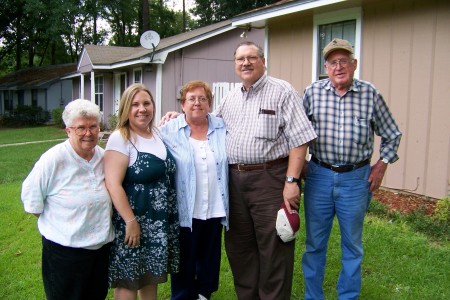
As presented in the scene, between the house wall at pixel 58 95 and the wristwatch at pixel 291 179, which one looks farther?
the house wall at pixel 58 95

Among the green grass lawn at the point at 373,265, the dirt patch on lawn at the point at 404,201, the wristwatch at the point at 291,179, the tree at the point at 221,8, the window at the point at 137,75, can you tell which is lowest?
the green grass lawn at the point at 373,265

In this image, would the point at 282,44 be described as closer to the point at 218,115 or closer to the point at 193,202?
the point at 218,115

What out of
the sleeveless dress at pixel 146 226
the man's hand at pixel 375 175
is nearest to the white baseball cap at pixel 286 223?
the man's hand at pixel 375 175

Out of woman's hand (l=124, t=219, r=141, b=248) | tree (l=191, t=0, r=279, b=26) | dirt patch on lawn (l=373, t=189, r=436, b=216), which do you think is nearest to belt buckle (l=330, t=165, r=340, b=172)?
woman's hand (l=124, t=219, r=141, b=248)

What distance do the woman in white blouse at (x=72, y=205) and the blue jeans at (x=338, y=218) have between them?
57.1 inches

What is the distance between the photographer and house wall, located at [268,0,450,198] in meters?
5.57

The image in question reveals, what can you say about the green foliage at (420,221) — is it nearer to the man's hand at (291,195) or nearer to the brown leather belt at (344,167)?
the brown leather belt at (344,167)

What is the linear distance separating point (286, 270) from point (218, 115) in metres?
1.26

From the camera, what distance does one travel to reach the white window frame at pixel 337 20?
6.53 metres

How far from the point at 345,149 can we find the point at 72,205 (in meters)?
1.81

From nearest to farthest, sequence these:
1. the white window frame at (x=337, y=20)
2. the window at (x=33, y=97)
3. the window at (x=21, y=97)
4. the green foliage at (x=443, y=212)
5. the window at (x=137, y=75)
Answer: the green foliage at (x=443, y=212), the white window frame at (x=337, y=20), the window at (x=137, y=75), the window at (x=33, y=97), the window at (x=21, y=97)

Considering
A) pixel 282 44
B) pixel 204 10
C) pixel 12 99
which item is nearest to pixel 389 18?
pixel 282 44

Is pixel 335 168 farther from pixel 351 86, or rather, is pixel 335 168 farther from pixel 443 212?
pixel 443 212

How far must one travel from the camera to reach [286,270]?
3092 millimetres
